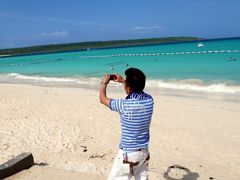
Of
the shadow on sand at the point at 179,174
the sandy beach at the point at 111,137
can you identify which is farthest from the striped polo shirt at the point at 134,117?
the shadow on sand at the point at 179,174

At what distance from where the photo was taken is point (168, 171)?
5785 mm

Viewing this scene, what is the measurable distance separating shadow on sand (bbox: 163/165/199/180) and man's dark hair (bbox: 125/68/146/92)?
264 centimetres

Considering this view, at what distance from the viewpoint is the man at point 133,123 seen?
3.19 meters

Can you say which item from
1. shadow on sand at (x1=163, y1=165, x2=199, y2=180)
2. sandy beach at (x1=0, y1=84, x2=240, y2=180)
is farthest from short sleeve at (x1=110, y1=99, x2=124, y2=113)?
shadow on sand at (x1=163, y1=165, x2=199, y2=180)

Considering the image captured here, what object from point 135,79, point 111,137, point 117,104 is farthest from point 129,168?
point 111,137

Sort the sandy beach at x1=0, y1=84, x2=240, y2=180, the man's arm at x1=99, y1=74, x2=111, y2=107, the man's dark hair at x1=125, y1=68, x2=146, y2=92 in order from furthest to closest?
the sandy beach at x1=0, y1=84, x2=240, y2=180 → the man's arm at x1=99, y1=74, x2=111, y2=107 → the man's dark hair at x1=125, y1=68, x2=146, y2=92

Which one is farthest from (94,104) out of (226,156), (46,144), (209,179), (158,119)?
(209,179)

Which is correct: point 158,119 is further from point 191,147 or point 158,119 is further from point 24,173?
point 24,173

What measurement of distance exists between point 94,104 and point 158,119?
119 inches

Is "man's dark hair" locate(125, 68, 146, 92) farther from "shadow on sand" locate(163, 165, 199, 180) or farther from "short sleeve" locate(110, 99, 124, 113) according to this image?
"shadow on sand" locate(163, 165, 199, 180)

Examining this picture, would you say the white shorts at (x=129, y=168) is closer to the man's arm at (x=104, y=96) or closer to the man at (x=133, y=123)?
the man at (x=133, y=123)

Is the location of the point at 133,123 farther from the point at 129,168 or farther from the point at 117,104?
the point at 129,168

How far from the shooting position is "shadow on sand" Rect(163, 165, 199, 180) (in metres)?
5.52

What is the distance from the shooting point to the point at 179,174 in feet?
18.6
